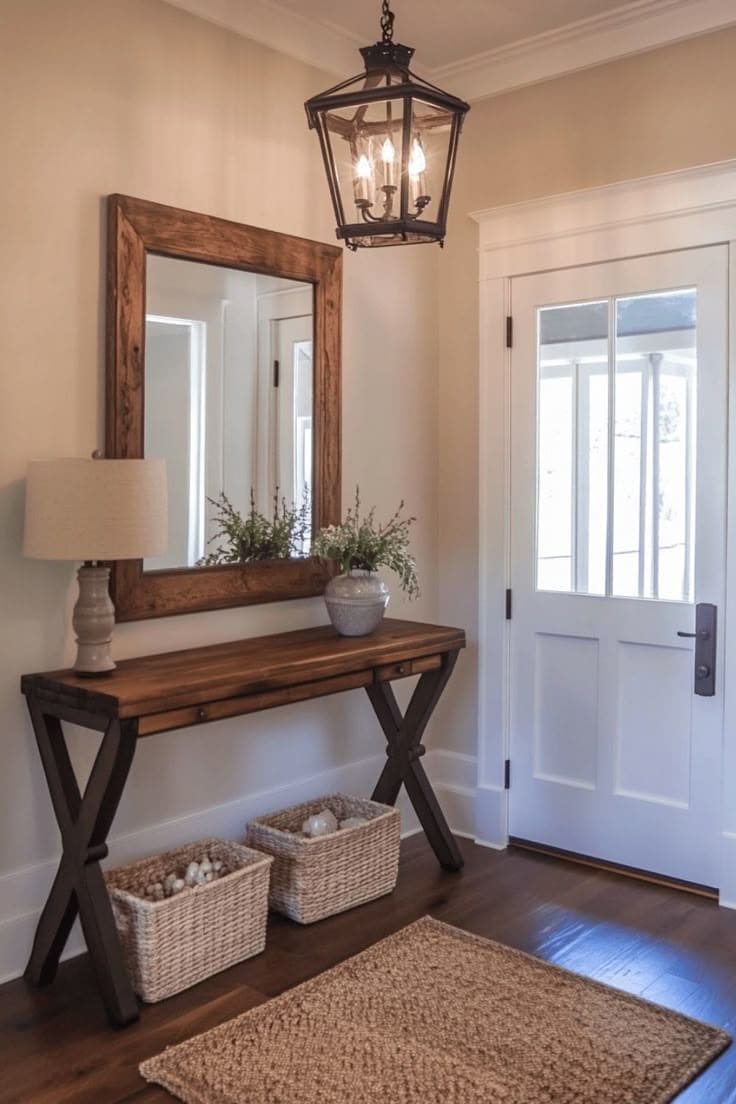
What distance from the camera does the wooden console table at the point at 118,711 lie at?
2.49m

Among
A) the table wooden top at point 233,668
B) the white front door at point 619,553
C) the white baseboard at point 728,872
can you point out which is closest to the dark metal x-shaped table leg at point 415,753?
the table wooden top at point 233,668

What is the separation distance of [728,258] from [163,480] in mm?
1895

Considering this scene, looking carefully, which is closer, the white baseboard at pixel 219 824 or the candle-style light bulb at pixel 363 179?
the candle-style light bulb at pixel 363 179

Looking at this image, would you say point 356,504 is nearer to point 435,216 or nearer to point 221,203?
point 221,203

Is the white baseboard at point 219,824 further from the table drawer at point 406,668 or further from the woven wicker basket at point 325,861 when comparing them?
the table drawer at point 406,668

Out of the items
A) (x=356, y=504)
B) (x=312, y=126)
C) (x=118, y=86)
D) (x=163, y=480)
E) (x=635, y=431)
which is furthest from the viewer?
(x=356, y=504)

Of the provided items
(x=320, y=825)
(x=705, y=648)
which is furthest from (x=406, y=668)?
(x=705, y=648)

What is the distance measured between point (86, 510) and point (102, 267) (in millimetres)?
758

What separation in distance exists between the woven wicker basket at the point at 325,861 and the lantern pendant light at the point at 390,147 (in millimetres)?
1774

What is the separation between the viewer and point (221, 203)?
124 inches

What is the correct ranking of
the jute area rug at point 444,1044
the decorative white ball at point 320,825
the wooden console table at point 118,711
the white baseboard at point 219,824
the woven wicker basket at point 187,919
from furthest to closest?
1. the decorative white ball at point 320,825
2. the white baseboard at point 219,824
3. the woven wicker basket at point 187,919
4. the wooden console table at point 118,711
5. the jute area rug at point 444,1044

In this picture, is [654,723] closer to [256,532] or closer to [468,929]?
[468,929]

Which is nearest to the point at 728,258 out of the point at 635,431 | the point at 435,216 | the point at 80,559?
the point at 635,431

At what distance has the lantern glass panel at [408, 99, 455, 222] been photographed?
235 centimetres
